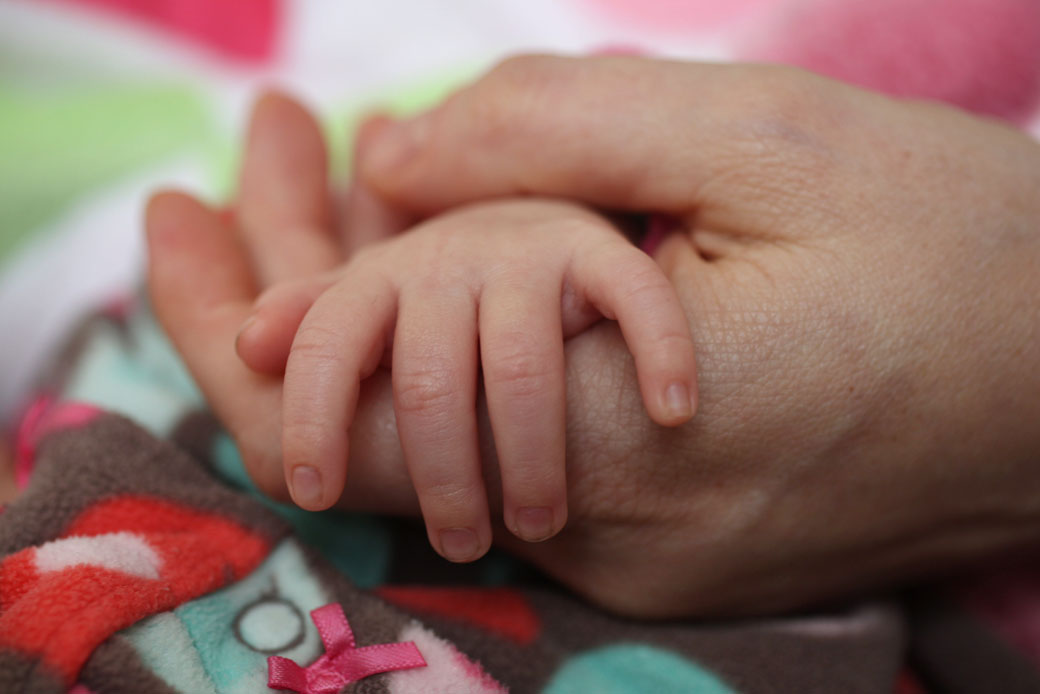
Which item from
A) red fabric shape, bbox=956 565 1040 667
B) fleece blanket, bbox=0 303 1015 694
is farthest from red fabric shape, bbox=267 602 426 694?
red fabric shape, bbox=956 565 1040 667

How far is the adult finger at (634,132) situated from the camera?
67 centimetres

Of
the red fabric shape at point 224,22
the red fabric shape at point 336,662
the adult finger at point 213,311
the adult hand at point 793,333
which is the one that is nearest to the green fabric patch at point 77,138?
the red fabric shape at point 224,22

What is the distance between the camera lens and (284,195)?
88 centimetres

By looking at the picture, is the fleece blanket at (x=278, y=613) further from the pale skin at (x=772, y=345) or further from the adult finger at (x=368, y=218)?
the adult finger at (x=368, y=218)

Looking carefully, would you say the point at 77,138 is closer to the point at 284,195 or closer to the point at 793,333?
the point at 284,195

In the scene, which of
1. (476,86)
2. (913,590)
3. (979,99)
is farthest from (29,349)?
(979,99)

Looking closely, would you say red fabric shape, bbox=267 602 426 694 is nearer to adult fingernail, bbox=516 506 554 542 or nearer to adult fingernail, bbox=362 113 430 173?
adult fingernail, bbox=516 506 554 542

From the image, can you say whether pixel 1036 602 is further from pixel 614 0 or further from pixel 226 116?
pixel 226 116

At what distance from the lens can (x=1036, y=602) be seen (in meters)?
0.90

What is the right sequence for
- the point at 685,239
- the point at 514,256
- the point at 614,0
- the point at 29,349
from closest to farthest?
the point at 514,256 < the point at 685,239 < the point at 29,349 < the point at 614,0

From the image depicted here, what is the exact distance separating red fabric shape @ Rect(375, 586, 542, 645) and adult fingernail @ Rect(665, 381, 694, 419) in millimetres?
250

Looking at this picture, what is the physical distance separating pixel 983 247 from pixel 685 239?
227mm

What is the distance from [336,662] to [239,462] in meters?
0.26

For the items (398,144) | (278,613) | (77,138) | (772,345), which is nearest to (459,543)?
(278,613)
